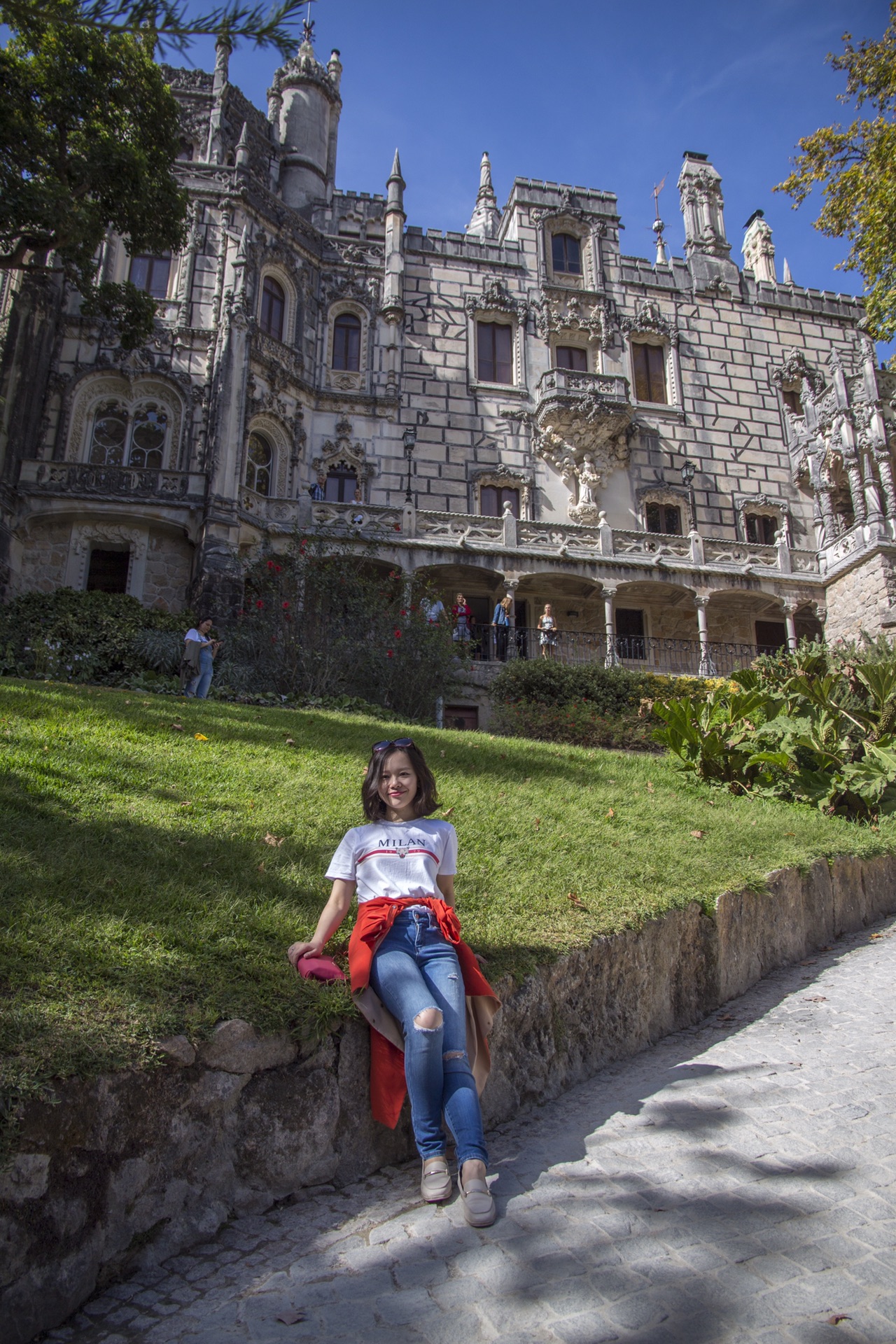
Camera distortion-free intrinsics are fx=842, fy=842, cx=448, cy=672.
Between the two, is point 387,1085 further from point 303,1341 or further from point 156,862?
point 156,862

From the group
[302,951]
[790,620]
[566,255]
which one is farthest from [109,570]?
[302,951]

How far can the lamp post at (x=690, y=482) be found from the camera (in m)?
26.6

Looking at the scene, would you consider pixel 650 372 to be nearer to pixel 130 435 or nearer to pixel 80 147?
pixel 130 435

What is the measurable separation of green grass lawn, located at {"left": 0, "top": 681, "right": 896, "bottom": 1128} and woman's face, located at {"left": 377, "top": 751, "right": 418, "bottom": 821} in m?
0.83

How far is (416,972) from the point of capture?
3.55 m

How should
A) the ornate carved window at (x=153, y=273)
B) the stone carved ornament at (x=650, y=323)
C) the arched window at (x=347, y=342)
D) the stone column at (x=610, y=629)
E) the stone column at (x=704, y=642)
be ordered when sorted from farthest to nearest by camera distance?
the stone carved ornament at (x=650, y=323)
the arched window at (x=347, y=342)
the ornate carved window at (x=153, y=273)
the stone column at (x=704, y=642)
the stone column at (x=610, y=629)

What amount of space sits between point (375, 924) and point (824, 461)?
27.5 meters

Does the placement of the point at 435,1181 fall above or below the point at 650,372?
below

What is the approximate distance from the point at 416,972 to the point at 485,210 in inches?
1617

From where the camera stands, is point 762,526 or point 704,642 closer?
point 704,642

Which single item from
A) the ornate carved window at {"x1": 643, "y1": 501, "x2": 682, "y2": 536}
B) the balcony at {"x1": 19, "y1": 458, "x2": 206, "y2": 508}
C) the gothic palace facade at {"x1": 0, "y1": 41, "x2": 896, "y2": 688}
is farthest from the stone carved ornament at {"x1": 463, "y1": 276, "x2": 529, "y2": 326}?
the balcony at {"x1": 19, "y1": 458, "x2": 206, "y2": 508}

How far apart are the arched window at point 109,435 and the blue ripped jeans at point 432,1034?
20656mm

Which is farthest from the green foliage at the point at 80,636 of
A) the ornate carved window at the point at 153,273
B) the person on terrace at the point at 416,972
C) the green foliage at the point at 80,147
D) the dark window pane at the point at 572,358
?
the dark window pane at the point at 572,358

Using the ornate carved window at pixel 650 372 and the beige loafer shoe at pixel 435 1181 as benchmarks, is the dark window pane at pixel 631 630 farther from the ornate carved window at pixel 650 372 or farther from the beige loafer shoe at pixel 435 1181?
the beige loafer shoe at pixel 435 1181
